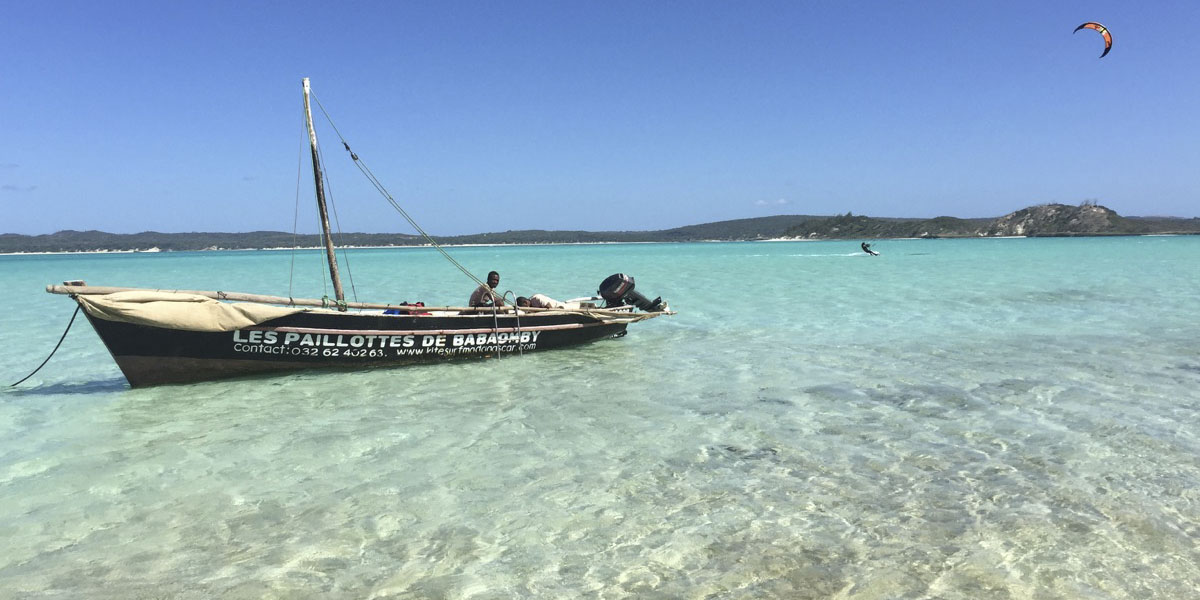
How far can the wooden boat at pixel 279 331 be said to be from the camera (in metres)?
9.81

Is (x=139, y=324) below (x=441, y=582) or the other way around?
the other way around

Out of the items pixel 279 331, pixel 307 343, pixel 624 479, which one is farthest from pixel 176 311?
pixel 624 479

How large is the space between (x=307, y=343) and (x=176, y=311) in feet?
6.03

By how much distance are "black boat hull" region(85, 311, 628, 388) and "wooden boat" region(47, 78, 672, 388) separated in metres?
0.01

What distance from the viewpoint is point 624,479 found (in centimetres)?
638

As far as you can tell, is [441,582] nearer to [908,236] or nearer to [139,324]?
[139,324]

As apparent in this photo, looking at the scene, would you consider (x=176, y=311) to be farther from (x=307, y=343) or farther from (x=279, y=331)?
(x=307, y=343)

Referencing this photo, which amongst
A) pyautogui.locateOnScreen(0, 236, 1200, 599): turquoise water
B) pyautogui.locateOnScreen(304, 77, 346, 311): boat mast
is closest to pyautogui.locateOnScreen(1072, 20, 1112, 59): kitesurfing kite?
pyautogui.locateOnScreen(0, 236, 1200, 599): turquoise water

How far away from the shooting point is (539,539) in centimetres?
514

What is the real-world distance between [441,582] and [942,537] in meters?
3.50

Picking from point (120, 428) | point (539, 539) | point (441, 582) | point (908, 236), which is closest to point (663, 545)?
point (539, 539)

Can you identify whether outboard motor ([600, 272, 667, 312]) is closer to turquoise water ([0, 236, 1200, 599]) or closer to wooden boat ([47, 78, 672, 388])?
wooden boat ([47, 78, 672, 388])

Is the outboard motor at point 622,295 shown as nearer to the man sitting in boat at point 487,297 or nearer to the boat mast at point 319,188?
the man sitting in boat at point 487,297

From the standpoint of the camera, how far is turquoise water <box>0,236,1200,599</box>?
4.56 m
